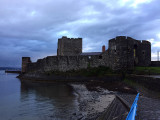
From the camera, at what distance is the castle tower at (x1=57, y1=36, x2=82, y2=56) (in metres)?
30.7

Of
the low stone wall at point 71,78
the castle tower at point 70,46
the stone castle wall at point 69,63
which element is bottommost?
the low stone wall at point 71,78

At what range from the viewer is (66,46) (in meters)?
30.7

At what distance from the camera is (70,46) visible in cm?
3088

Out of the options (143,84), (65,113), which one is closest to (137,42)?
(143,84)

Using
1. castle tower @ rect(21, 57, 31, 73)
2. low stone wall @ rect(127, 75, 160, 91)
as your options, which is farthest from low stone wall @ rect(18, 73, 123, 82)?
castle tower @ rect(21, 57, 31, 73)

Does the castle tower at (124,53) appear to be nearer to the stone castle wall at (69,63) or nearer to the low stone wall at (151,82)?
the stone castle wall at (69,63)

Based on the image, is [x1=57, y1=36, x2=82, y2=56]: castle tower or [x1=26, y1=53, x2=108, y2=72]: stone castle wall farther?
[x1=57, y1=36, x2=82, y2=56]: castle tower

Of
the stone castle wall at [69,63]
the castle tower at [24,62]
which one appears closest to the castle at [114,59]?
the stone castle wall at [69,63]

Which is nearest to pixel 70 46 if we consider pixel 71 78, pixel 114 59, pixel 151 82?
pixel 71 78

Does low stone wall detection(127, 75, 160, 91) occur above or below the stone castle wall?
below

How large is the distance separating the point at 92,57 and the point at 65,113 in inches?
566

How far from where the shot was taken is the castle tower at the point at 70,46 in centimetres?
3072

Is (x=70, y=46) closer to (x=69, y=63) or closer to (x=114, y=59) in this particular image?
(x=69, y=63)

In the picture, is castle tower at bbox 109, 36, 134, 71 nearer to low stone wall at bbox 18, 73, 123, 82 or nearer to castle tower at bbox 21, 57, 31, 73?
low stone wall at bbox 18, 73, 123, 82
